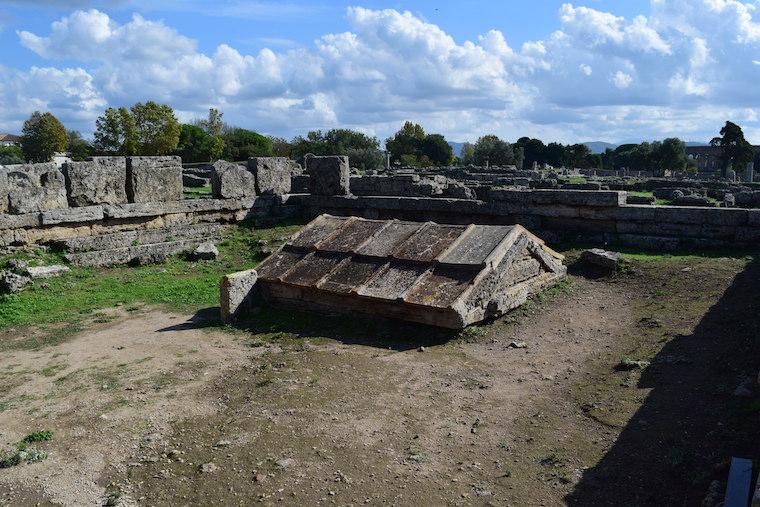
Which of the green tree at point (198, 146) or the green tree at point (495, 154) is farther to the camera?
the green tree at point (495, 154)

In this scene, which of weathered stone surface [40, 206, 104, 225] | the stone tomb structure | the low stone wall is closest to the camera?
the stone tomb structure

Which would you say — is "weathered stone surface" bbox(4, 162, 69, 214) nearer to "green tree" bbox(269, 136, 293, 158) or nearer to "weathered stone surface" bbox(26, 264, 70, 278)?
"weathered stone surface" bbox(26, 264, 70, 278)

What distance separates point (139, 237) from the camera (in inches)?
549

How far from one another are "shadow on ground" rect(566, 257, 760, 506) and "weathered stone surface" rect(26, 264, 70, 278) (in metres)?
10.3

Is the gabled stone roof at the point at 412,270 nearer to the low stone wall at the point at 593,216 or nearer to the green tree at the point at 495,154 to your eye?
the low stone wall at the point at 593,216

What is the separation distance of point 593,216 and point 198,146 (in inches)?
1922

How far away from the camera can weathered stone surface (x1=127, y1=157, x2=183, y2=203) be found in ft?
47.2

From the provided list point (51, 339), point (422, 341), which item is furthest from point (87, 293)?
point (422, 341)

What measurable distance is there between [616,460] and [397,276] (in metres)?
4.39

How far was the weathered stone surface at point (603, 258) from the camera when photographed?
34.3 ft

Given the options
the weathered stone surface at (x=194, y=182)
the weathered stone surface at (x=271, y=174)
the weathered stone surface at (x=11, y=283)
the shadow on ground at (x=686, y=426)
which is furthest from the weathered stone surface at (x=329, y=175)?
the weathered stone surface at (x=194, y=182)

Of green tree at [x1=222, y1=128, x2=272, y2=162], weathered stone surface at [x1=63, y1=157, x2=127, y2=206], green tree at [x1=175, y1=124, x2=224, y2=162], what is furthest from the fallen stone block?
green tree at [x1=222, y1=128, x2=272, y2=162]

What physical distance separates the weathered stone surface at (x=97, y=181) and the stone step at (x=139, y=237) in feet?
2.75

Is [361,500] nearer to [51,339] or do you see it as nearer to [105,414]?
[105,414]
